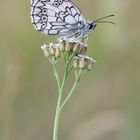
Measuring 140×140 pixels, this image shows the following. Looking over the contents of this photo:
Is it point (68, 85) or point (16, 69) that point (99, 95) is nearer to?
point (68, 85)

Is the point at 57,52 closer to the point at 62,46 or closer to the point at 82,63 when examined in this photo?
the point at 62,46

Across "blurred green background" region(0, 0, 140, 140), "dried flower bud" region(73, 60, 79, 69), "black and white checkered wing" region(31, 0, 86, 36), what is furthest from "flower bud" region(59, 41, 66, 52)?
"blurred green background" region(0, 0, 140, 140)

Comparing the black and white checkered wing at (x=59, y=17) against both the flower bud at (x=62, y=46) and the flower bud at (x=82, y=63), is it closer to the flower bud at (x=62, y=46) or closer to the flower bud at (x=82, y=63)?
the flower bud at (x=62, y=46)

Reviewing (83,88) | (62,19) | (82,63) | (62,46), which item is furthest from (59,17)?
(83,88)

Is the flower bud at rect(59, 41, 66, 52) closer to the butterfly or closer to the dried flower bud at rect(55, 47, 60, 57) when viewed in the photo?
Result: the dried flower bud at rect(55, 47, 60, 57)

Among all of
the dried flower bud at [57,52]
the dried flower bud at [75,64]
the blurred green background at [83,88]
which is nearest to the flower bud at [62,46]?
the dried flower bud at [57,52]
